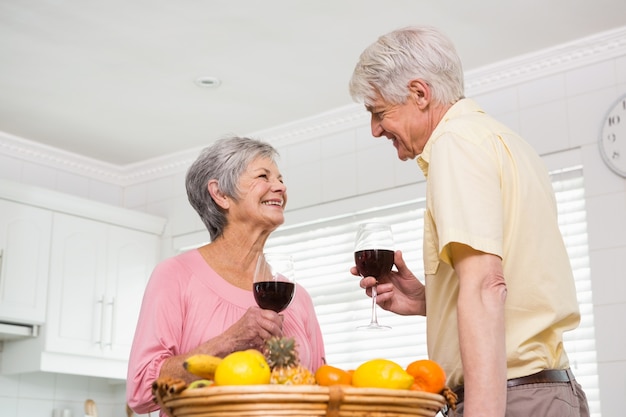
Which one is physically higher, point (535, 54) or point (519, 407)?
point (535, 54)

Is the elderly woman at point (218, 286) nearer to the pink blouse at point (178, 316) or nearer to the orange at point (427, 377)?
the pink blouse at point (178, 316)

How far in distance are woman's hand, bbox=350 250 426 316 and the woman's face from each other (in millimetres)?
485

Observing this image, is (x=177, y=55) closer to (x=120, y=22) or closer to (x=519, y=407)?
(x=120, y=22)

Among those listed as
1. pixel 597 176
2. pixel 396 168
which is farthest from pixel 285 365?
pixel 396 168

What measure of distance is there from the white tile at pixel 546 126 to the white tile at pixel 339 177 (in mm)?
979

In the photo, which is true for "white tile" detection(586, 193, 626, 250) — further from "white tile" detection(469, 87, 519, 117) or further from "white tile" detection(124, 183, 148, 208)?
"white tile" detection(124, 183, 148, 208)

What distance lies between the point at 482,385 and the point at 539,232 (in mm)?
332

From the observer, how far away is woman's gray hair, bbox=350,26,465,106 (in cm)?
160

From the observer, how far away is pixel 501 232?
140cm

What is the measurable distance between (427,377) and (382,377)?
0.10m

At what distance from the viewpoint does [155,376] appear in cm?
191

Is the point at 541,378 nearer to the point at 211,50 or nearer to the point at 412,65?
the point at 412,65

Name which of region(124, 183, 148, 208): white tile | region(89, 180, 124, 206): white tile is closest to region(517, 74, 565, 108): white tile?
region(124, 183, 148, 208): white tile

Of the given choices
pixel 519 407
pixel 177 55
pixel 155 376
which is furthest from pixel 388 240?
pixel 177 55
